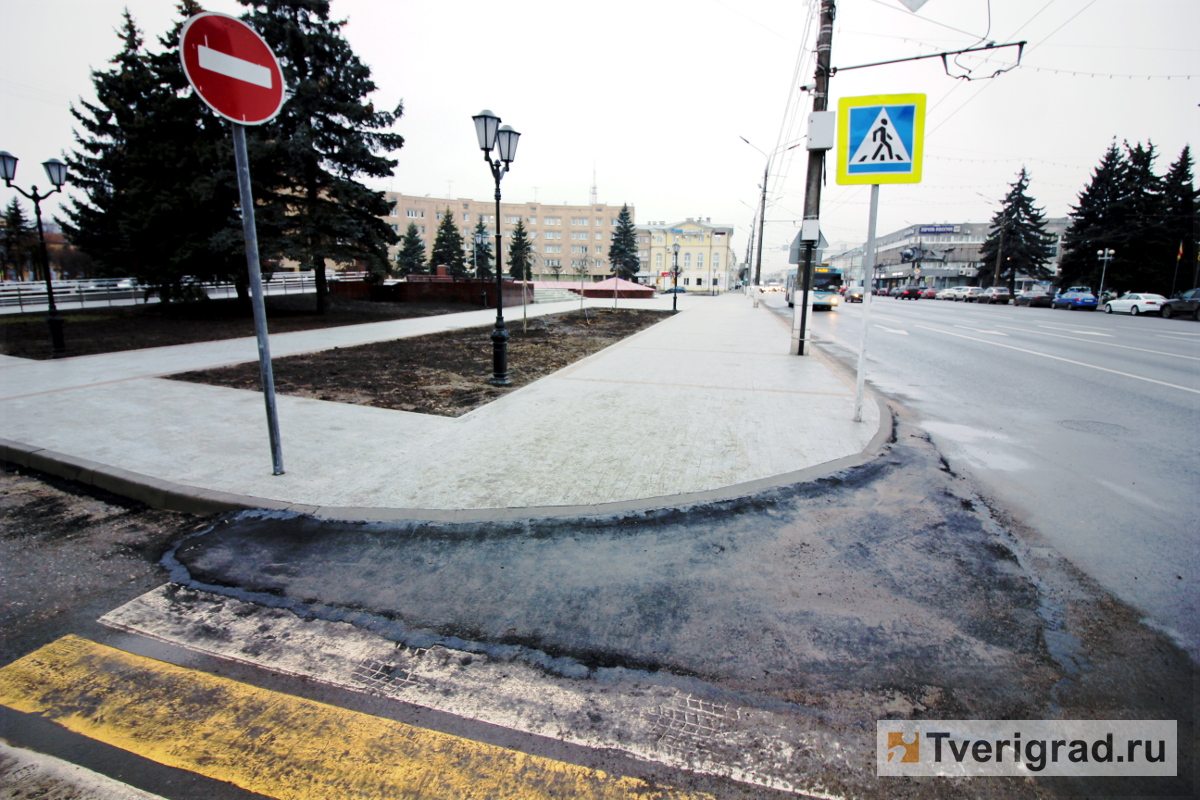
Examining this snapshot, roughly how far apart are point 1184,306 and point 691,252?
85.6 meters

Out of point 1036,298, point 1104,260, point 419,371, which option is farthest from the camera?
point 1104,260

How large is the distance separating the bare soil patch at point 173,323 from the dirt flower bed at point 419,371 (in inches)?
191

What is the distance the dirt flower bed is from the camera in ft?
26.4

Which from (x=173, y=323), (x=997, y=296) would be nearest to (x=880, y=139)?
(x=173, y=323)

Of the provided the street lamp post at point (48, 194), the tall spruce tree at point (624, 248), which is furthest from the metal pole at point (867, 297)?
the tall spruce tree at point (624, 248)

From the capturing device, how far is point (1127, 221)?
149 feet

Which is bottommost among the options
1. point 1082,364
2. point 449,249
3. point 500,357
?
point 1082,364

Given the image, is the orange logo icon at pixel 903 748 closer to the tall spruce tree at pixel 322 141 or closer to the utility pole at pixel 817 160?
the utility pole at pixel 817 160

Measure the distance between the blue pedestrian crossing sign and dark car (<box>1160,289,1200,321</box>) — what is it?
111 ft

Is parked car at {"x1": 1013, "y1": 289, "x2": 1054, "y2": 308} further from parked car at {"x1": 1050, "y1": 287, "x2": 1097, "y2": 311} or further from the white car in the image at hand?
the white car

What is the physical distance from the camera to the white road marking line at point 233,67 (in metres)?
4.00

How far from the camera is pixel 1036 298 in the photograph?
138 ft

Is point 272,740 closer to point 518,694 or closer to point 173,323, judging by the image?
point 518,694

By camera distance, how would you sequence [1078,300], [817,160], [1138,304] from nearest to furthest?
[817,160], [1138,304], [1078,300]
